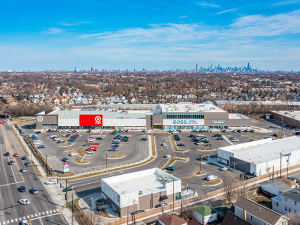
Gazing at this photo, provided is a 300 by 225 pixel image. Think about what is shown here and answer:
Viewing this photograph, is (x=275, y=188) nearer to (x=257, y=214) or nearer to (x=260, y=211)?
(x=260, y=211)

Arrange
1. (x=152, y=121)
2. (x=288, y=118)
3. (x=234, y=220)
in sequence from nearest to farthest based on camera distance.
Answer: (x=234, y=220) → (x=152, y=121) → (x=288, y=118)

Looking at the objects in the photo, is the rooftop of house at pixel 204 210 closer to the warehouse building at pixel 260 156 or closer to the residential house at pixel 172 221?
the residential house at pixel 172 221

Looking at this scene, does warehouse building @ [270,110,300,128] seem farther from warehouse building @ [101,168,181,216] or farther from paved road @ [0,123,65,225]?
paved road @ [0,123,65,225]

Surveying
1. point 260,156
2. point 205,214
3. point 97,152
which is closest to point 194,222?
point 205,214

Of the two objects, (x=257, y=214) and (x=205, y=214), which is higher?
(x=257, y=214)

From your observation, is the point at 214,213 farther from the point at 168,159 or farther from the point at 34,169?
the point at 34,169

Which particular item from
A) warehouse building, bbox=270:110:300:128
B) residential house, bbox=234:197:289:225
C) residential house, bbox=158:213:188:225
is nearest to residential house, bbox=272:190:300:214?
residential house, bbox=234:197:289:225

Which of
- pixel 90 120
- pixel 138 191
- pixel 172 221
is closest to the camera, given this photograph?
pixel 172 221
